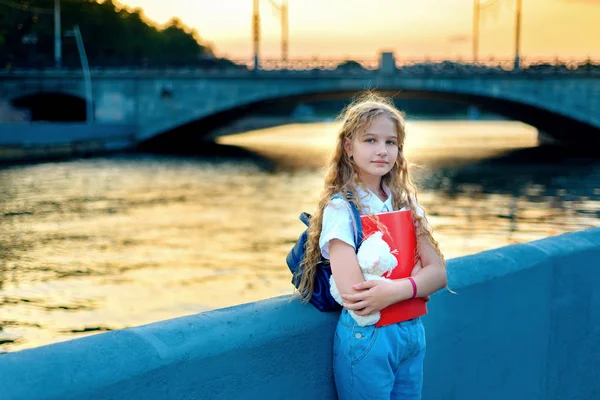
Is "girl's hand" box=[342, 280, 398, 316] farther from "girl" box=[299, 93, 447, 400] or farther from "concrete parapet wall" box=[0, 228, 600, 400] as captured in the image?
"concrete parapet wall" box=[0, 228, 600, 400]

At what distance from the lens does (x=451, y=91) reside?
133ft

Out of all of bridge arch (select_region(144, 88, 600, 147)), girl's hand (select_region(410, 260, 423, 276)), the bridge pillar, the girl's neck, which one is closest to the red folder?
girl's hand (select_region(410, 260, 423, 276))

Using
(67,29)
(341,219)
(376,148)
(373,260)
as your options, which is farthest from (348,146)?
(67,29)

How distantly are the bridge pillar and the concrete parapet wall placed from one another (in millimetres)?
38083

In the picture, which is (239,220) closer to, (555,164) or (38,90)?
(555,164)

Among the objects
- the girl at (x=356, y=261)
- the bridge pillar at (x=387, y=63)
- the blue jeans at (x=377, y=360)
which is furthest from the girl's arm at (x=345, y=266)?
the bridge pillar at (x=387, y=63)

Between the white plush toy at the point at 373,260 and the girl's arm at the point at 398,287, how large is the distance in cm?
A: 3

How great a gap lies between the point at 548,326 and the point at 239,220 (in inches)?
501

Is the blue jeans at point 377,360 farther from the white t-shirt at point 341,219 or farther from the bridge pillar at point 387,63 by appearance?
the bridge pillar at point 387,63

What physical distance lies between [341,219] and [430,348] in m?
0.67

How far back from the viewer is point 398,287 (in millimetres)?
2178

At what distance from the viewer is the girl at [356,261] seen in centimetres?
215

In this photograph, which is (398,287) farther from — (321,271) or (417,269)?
(321,271)

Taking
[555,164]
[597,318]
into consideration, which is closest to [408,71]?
[555,164]
